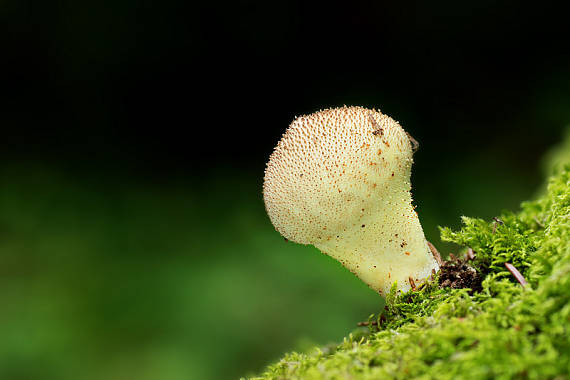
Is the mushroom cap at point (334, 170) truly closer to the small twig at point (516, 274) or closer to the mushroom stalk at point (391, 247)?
the mushroom stalk at point (391, 247)

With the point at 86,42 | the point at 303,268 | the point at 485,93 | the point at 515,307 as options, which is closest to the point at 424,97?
the point at 485,93

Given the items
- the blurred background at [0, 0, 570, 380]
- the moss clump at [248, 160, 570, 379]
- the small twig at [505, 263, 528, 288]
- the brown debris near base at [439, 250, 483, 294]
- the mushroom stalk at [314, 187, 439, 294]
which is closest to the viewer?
the moss clump at [248, 160, 570, 379]

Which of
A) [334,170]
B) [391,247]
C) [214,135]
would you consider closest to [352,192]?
[334,170]

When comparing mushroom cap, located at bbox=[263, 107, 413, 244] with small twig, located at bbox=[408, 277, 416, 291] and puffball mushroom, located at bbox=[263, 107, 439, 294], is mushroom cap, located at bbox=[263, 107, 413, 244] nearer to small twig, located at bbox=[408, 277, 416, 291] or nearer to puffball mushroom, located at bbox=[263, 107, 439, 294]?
puffball mushroom, located at bbox=[263, 107, 439, 294]

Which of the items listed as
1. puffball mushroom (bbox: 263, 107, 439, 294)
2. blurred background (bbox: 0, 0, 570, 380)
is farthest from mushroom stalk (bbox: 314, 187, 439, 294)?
blurred background (bbox: 0, 0, 570, 380)

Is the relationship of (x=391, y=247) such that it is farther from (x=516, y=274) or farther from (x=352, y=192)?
(x=516, y=274)

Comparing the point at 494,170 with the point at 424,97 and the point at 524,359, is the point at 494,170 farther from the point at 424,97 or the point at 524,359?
the point at 524,359
